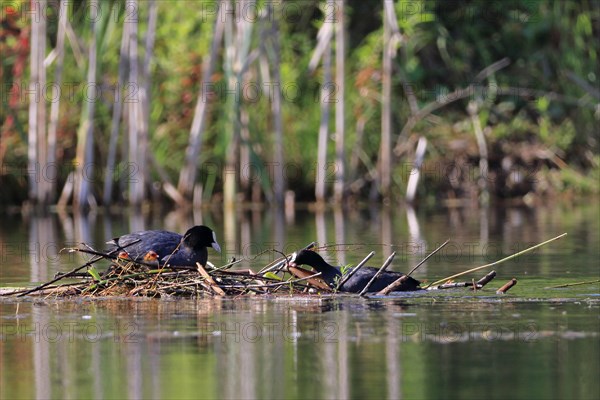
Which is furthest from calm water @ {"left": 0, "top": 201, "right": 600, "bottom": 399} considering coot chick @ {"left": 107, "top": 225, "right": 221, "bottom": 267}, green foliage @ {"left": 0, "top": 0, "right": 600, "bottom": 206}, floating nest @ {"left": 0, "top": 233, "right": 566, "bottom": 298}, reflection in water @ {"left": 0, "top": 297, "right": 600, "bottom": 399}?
green foliage @ {"left": 0, "top": 0, "right": 600, "bottom": 206}

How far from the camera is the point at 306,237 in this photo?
17875 millimetres

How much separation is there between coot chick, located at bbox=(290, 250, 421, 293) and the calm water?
0.83 ft

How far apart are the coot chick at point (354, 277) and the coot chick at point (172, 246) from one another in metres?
0.79

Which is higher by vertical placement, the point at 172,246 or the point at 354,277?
the point at 172,246

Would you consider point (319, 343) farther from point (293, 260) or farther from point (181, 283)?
point (293, 260)

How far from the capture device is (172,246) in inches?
461

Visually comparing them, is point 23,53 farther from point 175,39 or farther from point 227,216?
point 227,216

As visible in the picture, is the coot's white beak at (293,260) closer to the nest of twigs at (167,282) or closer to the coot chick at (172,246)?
the nest of twigs at (167,282)

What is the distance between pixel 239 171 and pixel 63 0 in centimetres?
457

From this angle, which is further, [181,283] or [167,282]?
[167,282]

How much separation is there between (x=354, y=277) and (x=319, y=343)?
8.27 ft

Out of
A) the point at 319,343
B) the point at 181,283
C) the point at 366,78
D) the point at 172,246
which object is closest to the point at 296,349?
the point at 319,343

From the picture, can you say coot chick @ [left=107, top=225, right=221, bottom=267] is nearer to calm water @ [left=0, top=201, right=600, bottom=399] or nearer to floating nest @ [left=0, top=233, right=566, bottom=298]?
floating nest @ [left=0, top=233, right=566, bottom=298]

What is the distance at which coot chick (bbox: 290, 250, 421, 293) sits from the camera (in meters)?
11.2
